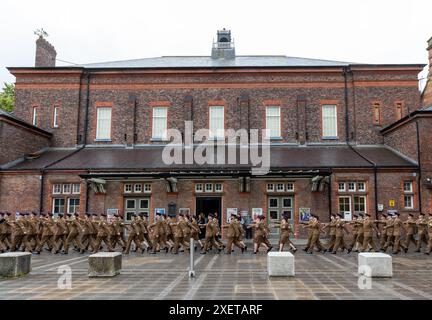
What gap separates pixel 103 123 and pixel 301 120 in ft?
43.8

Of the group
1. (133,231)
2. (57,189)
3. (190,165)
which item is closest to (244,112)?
(190,165)

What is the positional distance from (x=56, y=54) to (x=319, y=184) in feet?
75.6

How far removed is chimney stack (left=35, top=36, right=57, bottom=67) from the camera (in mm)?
29188

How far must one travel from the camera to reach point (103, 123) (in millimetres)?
26750

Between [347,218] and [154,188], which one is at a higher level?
[154,188]

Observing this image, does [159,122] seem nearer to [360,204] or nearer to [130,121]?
[130,121]

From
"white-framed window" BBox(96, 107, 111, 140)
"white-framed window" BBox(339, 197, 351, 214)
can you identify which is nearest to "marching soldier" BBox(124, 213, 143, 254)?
"white-framed window" BBox(96, 107, 111, 140)

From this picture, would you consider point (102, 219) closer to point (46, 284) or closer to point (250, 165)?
point (46, 284)

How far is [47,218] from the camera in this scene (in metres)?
18.4

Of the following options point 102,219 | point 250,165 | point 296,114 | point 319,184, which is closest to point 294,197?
point 319,184

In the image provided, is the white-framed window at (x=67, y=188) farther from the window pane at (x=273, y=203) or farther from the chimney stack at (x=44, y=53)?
the window pane at (x=273, y=203)

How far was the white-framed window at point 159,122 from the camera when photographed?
2627cm

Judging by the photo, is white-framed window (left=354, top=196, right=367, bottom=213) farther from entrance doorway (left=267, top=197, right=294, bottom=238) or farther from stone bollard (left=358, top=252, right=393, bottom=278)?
stone bollard (left=358, top=252, right=393, bottom=278)

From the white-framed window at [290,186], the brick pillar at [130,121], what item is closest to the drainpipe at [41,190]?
the brick pillar at [130,121]
